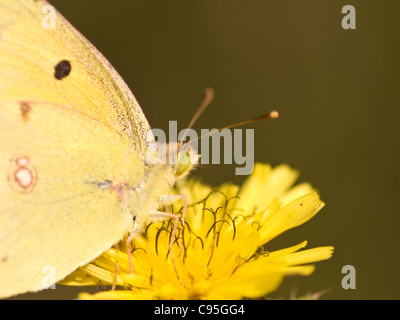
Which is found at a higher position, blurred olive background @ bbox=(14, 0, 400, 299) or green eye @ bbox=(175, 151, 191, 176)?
blurred olive background @ bbox=(14, 0, 400, 299)

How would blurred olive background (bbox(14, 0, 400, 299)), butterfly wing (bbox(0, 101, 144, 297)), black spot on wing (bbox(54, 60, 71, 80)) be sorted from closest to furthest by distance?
butterfly wing (bbox(0, 101, 144, 297)), black spot on wing (bbox(54, 60, 71, 80)), blurred olive background (bbox(14, 0, 400, 299))

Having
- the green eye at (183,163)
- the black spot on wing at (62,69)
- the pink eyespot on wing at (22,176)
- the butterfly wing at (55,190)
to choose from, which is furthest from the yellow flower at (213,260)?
the black spot on wing at (62,69)

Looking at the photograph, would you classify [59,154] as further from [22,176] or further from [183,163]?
[183,163]

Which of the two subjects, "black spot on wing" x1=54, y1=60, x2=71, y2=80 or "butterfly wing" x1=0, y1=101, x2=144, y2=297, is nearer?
"butterfly wing" x1=0, y1=101, x2=144, y2=297

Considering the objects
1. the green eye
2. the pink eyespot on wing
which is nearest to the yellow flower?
the green eye

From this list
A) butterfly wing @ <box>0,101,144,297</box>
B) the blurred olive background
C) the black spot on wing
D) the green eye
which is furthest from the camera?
the blurred olive background

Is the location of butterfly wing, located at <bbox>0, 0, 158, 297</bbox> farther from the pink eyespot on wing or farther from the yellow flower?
the yellow flower

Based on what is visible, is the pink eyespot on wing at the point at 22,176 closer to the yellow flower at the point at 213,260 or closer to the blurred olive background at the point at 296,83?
the yellow flower at the point at 213,260

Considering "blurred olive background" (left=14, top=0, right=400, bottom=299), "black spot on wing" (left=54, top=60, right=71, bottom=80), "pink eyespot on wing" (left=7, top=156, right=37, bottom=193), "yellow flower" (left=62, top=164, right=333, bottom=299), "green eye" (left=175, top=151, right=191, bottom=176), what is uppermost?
"blurred olive background" (left=14, top=0, right=400, bottom=299)

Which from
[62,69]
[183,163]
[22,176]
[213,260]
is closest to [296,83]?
[183,163]
